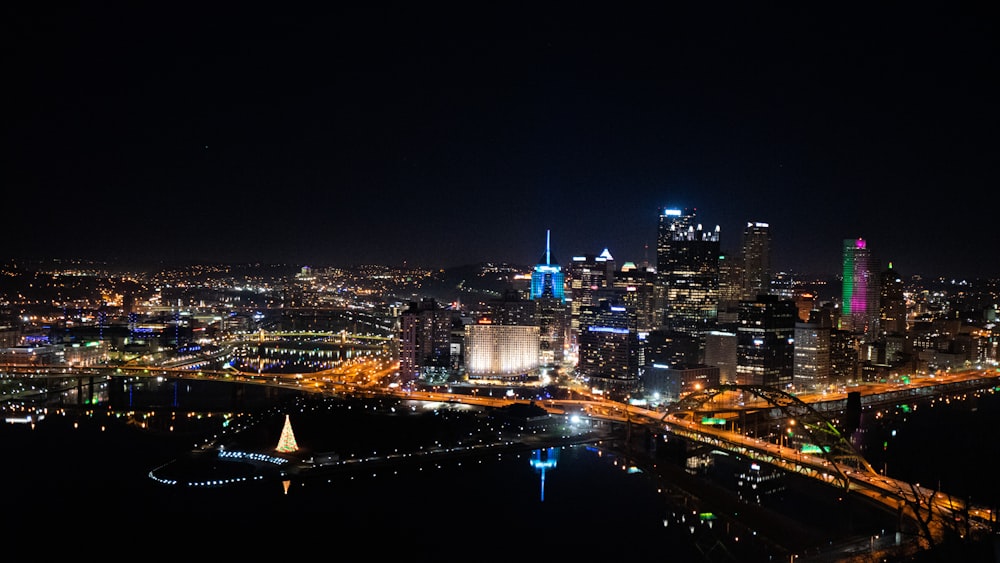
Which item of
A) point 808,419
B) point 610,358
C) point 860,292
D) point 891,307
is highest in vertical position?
point 860,292

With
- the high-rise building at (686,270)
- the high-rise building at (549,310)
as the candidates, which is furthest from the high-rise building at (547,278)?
the high-rise building at (686,270)

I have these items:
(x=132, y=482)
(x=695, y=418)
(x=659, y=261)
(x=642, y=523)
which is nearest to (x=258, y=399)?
(x=132, y=482)

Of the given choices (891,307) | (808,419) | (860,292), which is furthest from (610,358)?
(891,307)

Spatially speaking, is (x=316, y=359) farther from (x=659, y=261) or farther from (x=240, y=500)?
(x=240, y=500)

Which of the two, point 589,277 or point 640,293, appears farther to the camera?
point 589,277

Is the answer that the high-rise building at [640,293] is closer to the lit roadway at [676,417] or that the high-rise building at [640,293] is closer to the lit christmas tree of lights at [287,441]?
the lit roadway at [676,417]

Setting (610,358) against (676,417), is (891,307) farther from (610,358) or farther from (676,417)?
(676,417)

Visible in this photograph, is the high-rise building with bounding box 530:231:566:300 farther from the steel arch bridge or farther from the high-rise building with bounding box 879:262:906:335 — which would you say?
the steel arch bridge
